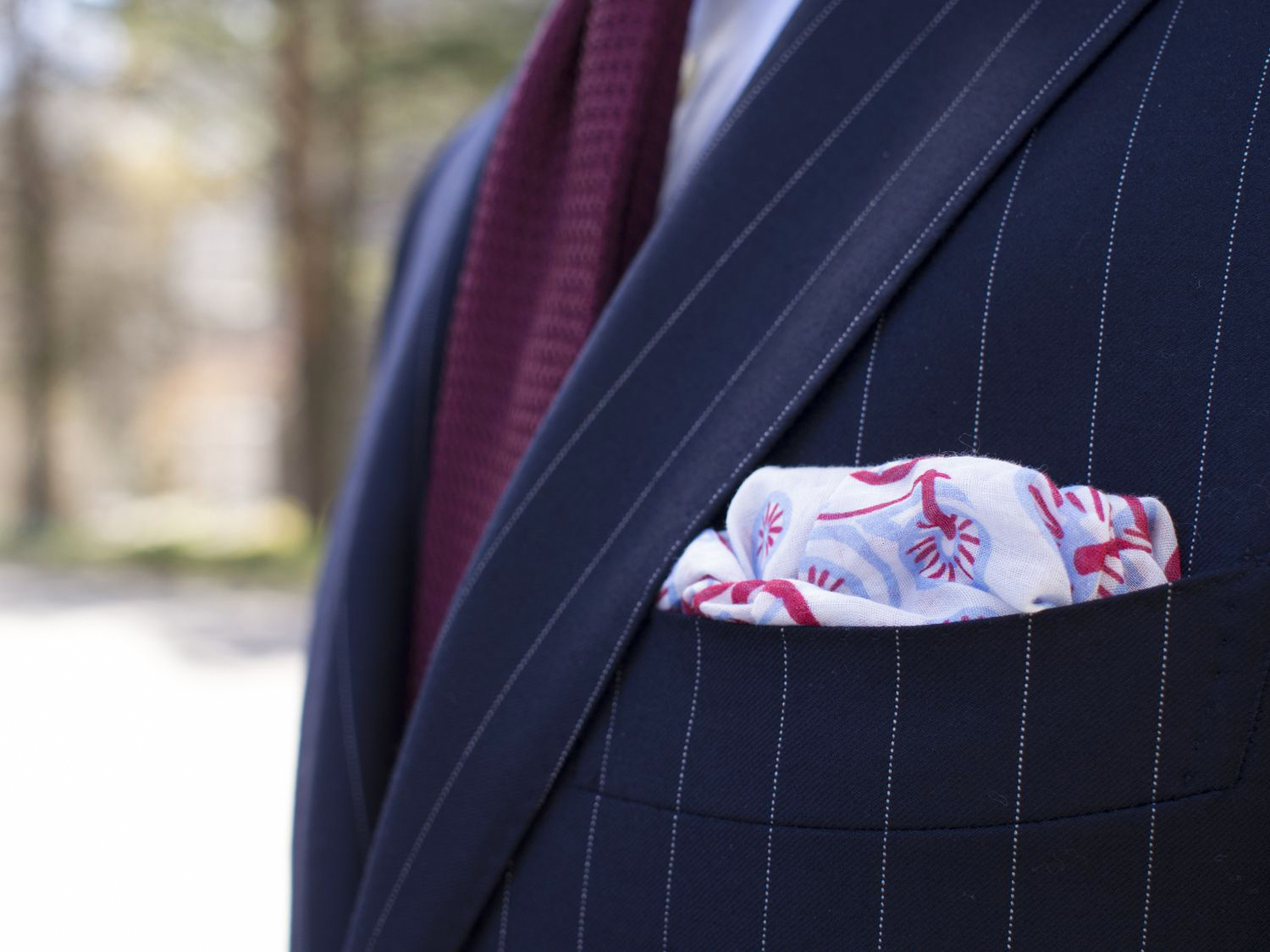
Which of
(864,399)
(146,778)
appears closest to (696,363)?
(864,399)

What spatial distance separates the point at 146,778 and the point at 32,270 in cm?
750

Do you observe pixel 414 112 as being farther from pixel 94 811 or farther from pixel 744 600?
pixel 744 600

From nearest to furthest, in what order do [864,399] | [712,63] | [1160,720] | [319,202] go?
1. [1160,720]
2. [864,399]
3. [712,63]
4. [319,202]

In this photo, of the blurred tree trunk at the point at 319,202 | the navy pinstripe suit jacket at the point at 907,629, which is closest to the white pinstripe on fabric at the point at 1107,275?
the navy pinstripe suit jacket at the point at 907,629

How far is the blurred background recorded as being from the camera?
3697 millimetres

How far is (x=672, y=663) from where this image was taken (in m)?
0.70

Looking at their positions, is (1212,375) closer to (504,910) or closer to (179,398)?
(504,910)

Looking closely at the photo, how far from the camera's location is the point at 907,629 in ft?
2.06

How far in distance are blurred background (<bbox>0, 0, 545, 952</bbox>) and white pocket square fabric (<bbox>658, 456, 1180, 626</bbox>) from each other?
9.33 ft

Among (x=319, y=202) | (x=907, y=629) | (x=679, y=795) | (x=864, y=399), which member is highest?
(x=319, y=202)

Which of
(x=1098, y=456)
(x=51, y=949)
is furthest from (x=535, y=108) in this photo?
(x=51, y=949)

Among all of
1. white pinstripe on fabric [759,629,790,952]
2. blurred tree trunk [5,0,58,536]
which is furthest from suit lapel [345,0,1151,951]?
blurred tree trunk [5,0,58,536]

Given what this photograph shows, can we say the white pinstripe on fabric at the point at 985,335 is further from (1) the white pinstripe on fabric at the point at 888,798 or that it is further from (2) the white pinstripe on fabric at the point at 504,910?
(2) the white pinstripe on fabric at the point at 504,910

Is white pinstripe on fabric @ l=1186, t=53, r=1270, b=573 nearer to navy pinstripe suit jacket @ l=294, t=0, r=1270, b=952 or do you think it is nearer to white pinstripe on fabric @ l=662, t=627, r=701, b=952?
navy pinstripe suit jacket @ l=294, t=0, r=1270, b=952
